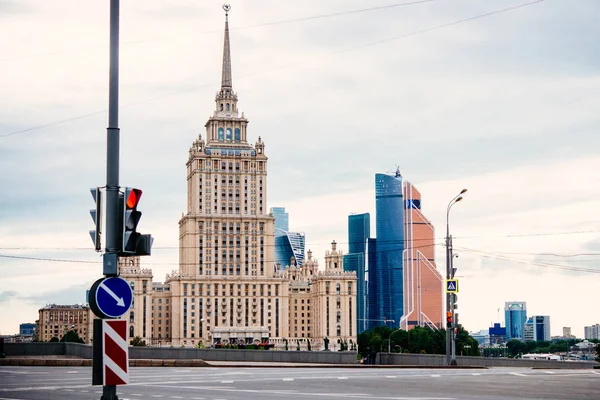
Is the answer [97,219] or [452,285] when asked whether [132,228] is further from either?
[452,285]

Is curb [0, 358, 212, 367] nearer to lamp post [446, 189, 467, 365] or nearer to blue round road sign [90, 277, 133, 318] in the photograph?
lamp post [446, 189, 467, 365]

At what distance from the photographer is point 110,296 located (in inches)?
636

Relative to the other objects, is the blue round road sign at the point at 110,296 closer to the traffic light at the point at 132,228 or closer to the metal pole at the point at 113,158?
the metal pole at the point at 113,158

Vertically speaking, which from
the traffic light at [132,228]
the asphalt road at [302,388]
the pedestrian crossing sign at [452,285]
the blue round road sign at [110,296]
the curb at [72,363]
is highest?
the traffic light at [132,228]

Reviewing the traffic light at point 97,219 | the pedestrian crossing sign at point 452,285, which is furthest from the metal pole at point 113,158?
the pedestrian crossing sign at point 452,285

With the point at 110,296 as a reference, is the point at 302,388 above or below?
Result: below

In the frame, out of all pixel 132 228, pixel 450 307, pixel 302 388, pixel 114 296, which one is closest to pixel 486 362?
pixel 450 307

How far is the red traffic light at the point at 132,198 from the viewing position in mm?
16562

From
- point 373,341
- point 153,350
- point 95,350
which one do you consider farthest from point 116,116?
point 373,341

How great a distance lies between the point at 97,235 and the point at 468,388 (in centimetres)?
1604

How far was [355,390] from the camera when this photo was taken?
2827 centimetres

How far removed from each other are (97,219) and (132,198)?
0.74 metres

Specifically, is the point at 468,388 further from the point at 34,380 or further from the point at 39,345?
the point at 39,345

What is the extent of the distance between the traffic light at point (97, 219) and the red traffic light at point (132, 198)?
0.56 meters
